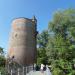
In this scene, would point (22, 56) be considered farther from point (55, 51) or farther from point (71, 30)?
point (71, 30)

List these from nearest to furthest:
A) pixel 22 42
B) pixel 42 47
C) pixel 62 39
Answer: pixel 62 39 → pixel 22 42 → pixel 42 47

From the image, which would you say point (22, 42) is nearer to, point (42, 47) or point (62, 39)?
point (62, 39)

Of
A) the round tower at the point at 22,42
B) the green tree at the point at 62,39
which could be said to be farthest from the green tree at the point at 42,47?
the green tree at the point at 62,39

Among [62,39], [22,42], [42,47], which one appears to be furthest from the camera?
[42,47]

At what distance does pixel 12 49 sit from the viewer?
30.7 meters

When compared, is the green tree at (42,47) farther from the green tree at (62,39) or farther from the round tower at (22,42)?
the green tree at (62,39)

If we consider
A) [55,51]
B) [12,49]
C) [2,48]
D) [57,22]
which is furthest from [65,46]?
[2,48]

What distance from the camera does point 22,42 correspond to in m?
30.0

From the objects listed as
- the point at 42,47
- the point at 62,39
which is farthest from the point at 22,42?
the point at 42,47

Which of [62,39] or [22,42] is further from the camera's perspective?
[22,42]

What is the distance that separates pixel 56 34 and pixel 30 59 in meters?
5.34

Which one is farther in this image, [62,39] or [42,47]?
[42,47]

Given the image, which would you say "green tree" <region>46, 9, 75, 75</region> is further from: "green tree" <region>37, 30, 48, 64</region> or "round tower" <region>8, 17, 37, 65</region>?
"green tree" <region>37, 30, 48, 64</region>

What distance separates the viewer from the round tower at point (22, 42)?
98.5ft
